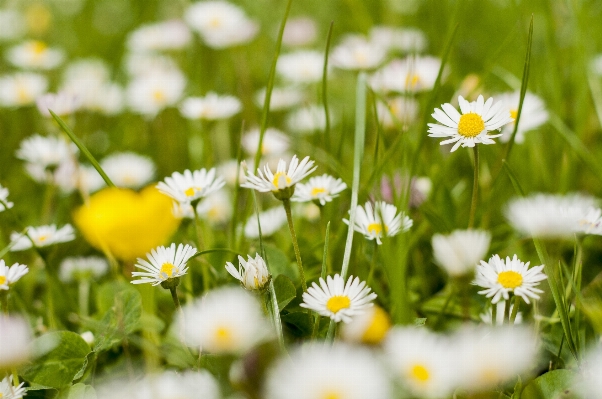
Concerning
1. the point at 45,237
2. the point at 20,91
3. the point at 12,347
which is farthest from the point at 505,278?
the point at 20,91

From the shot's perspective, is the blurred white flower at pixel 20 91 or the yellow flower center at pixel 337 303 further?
the blurred white flower at pixel 20 91

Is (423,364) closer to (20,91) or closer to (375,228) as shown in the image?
(375,228)

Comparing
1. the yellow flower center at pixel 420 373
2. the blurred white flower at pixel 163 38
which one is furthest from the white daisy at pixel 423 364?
the blurred white flower at pixel 163 38

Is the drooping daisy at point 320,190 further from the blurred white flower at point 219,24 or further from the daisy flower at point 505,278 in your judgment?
the blurred white flower at point 219,24

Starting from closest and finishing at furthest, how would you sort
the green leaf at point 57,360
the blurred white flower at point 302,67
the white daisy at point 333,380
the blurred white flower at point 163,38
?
the white daisy at point 333,380 < the green leaf at point 57,360 < the blurred white flower at point 302,67 < the blurred white flower at point 163,38

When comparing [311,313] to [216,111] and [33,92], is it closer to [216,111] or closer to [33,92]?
[216,111]

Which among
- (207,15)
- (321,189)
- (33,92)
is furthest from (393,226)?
(207,15)
